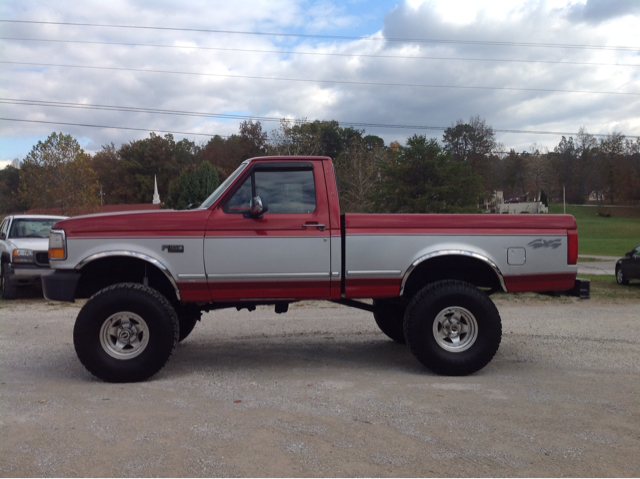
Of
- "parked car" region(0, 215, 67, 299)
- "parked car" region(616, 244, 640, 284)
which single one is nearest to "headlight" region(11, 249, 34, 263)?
"parked car" region(0, 215, 67, 299)

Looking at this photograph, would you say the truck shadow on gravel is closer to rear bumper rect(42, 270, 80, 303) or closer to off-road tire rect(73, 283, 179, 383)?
off-road tire rect(73, 283, 179, 383)

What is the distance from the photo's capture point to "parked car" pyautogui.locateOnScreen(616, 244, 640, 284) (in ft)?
52.5

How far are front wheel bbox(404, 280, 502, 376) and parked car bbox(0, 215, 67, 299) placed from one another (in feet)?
25.5

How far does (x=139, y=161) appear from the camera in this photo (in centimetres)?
7544

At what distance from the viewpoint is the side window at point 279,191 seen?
590 centimetres

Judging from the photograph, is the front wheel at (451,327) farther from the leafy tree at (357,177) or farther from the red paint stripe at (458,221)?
the leafy tree at (357,177)

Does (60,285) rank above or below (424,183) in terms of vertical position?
below

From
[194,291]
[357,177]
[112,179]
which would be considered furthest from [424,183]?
[112,179]

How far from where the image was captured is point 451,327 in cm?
594

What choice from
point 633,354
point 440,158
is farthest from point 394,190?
point 633,354

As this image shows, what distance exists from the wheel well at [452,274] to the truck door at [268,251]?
1.11m

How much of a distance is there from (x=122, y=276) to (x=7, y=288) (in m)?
7.55

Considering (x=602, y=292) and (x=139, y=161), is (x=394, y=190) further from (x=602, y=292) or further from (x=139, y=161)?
(x=139, y=161)

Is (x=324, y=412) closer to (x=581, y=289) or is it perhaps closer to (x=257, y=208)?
(x=257, y=208)
